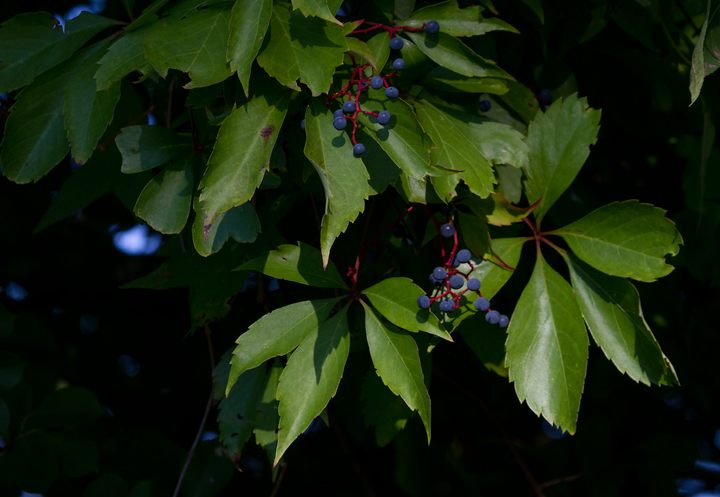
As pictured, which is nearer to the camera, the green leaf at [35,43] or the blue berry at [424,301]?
the blue berry at [424,301]

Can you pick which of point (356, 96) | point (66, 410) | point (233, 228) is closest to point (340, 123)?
point (356, 96)

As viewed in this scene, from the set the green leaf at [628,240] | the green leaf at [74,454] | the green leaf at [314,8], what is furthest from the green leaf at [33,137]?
the green leaf at [74,454]

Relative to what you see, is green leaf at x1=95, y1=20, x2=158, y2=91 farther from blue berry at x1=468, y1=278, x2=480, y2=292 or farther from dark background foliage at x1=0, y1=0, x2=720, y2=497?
blue berry at x1=468, y1=278, x2=480, y2=292

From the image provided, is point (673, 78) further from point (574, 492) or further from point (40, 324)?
point (40, 324)

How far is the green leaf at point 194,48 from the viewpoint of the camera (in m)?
0.80

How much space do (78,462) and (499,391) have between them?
135cm

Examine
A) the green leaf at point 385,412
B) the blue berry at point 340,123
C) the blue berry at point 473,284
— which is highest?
the blue berry at point 340,123

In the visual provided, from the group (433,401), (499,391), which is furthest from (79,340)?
(499,391)

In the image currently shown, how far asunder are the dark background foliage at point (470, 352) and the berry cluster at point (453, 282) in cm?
33

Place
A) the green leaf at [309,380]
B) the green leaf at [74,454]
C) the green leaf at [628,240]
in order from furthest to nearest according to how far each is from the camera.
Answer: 1. the green leaf at [74,454]
2. the green leaf at [628,240]
3. the green leaf at [309,380]

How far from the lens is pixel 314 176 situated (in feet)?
3.36

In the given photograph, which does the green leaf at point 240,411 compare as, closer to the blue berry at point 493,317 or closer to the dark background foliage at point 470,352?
the dark background foliage at point 470,352

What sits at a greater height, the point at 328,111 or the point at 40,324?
the point at 328,111

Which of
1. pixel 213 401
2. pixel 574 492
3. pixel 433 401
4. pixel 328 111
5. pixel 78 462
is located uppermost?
pixel 328 111
